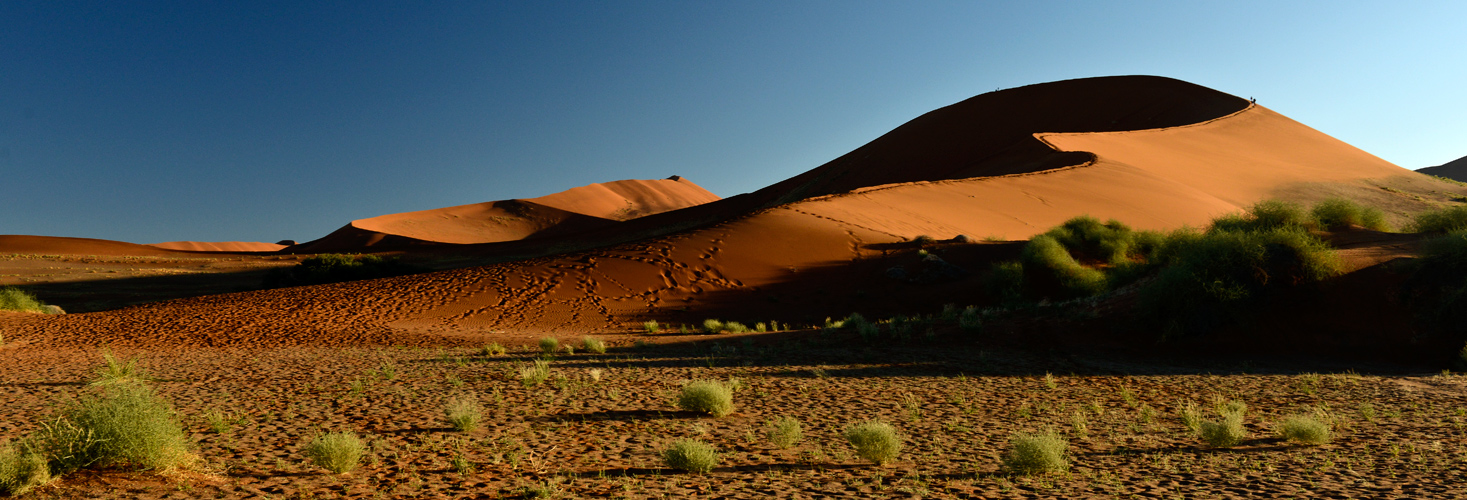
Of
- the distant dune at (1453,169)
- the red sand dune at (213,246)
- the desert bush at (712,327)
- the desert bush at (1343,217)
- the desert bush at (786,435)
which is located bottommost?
the desert bush at (786,435)

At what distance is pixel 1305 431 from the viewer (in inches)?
257

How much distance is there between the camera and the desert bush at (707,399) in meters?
7.86

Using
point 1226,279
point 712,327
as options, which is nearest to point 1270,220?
point 1226,279

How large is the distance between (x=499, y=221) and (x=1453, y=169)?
434 feet

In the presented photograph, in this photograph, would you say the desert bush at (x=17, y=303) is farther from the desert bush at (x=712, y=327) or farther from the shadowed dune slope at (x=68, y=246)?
the shadowed dune slope at (x=68, y=246)

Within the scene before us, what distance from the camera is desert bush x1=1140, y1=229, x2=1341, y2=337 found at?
12531 mm

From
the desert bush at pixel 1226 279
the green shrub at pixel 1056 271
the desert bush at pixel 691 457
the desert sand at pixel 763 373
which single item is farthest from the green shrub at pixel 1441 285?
the desert bush at pixel 691 457

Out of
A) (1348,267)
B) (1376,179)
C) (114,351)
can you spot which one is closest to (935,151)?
(1376,179)

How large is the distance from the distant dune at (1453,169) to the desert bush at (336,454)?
137862 millimetres

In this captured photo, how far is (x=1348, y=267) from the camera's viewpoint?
13.1m

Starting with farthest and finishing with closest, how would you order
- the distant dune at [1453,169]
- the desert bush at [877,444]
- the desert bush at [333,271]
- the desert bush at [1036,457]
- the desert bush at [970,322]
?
the distant dune at [1453,169] → the desert bush at [333,271] → the desert bush at [970,322] → the desert bush at [877,444] → the desert bush at [1036,457]

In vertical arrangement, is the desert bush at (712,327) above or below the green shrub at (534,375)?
above

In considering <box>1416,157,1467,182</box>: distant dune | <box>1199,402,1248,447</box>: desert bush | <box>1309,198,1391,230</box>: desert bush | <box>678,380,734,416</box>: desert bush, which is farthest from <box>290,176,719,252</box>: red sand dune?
<box>1416,157,1467,182</box>: distant dune

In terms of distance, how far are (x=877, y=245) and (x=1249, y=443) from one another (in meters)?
18.4
